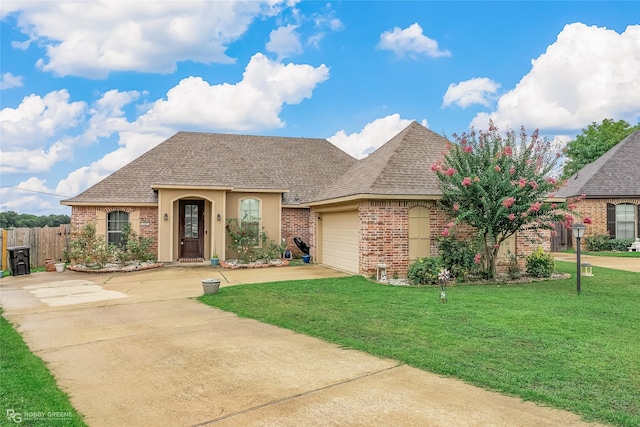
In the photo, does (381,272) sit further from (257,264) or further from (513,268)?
(257,264)

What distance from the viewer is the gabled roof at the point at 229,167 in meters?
17.8

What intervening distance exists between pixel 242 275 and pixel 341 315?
22.1 feet

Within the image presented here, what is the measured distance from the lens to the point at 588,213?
2325 cm

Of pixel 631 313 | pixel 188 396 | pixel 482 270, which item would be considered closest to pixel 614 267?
pixel 482 270

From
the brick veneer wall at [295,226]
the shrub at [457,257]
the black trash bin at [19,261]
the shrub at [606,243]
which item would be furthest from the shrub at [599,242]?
the black trash bin at [19,261]

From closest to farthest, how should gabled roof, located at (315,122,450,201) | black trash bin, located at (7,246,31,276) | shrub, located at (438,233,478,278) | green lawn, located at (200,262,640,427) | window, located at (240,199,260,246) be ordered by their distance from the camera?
green lawn, located at (200,262,640,427) < shrub, located at (438,233,478,278) < gabled roof, located at (315,122,450,201) < black trash bin, located at (7,246,31,276) < window, located at (240,199,260,246)

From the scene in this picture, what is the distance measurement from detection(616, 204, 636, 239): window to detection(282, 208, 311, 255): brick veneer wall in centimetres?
1655

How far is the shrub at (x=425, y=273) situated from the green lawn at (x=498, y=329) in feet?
2.11

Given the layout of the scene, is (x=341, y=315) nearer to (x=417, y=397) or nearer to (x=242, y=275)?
(x=417, y=397)

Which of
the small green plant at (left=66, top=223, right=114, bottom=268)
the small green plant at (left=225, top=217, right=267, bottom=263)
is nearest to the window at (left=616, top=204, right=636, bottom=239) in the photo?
the small green plant at (left=225, top=217, right=267, bottom=263)

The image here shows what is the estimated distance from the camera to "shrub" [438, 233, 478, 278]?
40.0 feet

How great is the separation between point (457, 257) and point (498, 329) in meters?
5.65

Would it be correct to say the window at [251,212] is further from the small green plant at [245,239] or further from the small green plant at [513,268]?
the small green plant at [513,268]

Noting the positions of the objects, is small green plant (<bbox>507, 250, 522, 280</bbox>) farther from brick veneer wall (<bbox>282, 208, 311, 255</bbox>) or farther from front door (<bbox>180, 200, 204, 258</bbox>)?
front door (<bbox>180, 200, 204, 258</bbox>)
